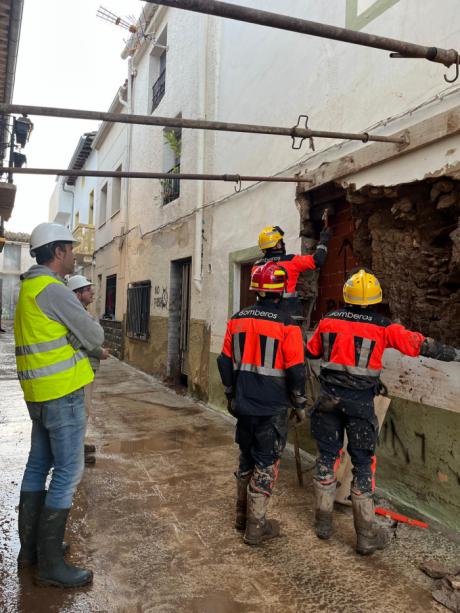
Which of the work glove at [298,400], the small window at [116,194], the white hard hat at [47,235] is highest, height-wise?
the small window at [116,194]

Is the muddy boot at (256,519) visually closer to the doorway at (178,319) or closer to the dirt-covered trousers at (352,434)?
the dirt-covered trousers at (352,434)

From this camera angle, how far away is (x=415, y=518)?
3332 mm

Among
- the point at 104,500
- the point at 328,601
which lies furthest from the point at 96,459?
the point at 328,601

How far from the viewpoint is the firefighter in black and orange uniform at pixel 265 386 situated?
292 centimetres

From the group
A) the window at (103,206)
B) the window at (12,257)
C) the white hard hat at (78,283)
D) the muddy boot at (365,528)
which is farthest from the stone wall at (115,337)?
the window at (12,257)

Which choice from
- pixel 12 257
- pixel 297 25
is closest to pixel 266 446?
pixel 297 25

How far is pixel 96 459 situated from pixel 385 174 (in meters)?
3.66

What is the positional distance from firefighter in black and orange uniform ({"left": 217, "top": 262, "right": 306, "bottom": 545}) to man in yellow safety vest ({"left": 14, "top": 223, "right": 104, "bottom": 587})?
38.1 inches

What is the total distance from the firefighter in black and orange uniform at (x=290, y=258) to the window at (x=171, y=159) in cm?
553

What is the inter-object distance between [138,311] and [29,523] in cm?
837

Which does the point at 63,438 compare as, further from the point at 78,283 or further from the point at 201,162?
the point at 201,162

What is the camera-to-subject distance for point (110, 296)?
47.4ft

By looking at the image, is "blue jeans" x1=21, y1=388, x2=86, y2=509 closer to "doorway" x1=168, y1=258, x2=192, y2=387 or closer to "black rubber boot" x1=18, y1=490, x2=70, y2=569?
"black rubber boot" x1=18, y1=490, x2=70, y2=569

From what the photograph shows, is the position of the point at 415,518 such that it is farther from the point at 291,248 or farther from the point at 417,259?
the point at 291,248
